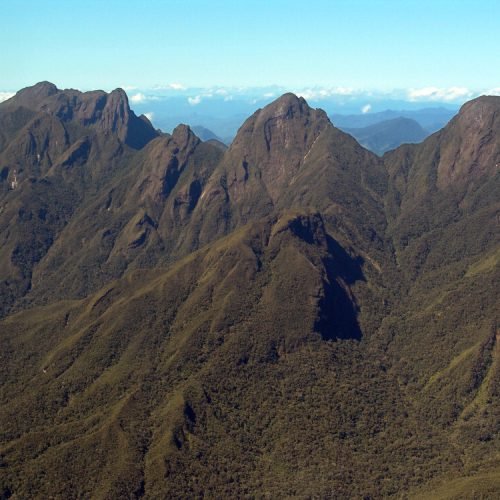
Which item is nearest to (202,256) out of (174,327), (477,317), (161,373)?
(174,327)

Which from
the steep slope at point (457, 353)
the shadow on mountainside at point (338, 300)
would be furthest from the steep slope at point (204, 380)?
the steep slope at point (457, 353)

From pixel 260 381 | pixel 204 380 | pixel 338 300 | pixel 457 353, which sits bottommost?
pixel 457 353

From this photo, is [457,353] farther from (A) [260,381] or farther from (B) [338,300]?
(A) [260,381]

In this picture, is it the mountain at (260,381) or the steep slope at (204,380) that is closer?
the mountain at (260,381)

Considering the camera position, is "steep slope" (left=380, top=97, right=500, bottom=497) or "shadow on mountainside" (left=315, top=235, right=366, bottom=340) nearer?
"steep slope" (left=380, top=97, right=500, bottom=497)

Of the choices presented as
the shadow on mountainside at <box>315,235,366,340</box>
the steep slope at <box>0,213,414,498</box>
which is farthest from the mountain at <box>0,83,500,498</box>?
the shadow on mountainside at <box>315,235,366,340</box>

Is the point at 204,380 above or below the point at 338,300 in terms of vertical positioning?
below

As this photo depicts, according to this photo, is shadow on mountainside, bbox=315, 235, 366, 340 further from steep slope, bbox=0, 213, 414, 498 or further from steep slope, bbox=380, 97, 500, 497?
steep slope, bbox=380, 97, 500, 497

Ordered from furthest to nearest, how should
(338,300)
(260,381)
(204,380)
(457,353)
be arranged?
1. (338,300)
2. (457,353)
3. (260,381)
4. (204,380)

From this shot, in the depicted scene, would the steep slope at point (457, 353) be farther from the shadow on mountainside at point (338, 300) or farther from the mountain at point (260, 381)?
the shadow on mountainside at point (338, 300)

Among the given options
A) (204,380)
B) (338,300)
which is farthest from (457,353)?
(204,380)

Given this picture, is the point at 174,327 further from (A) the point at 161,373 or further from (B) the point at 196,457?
(B) the point at 196,457
